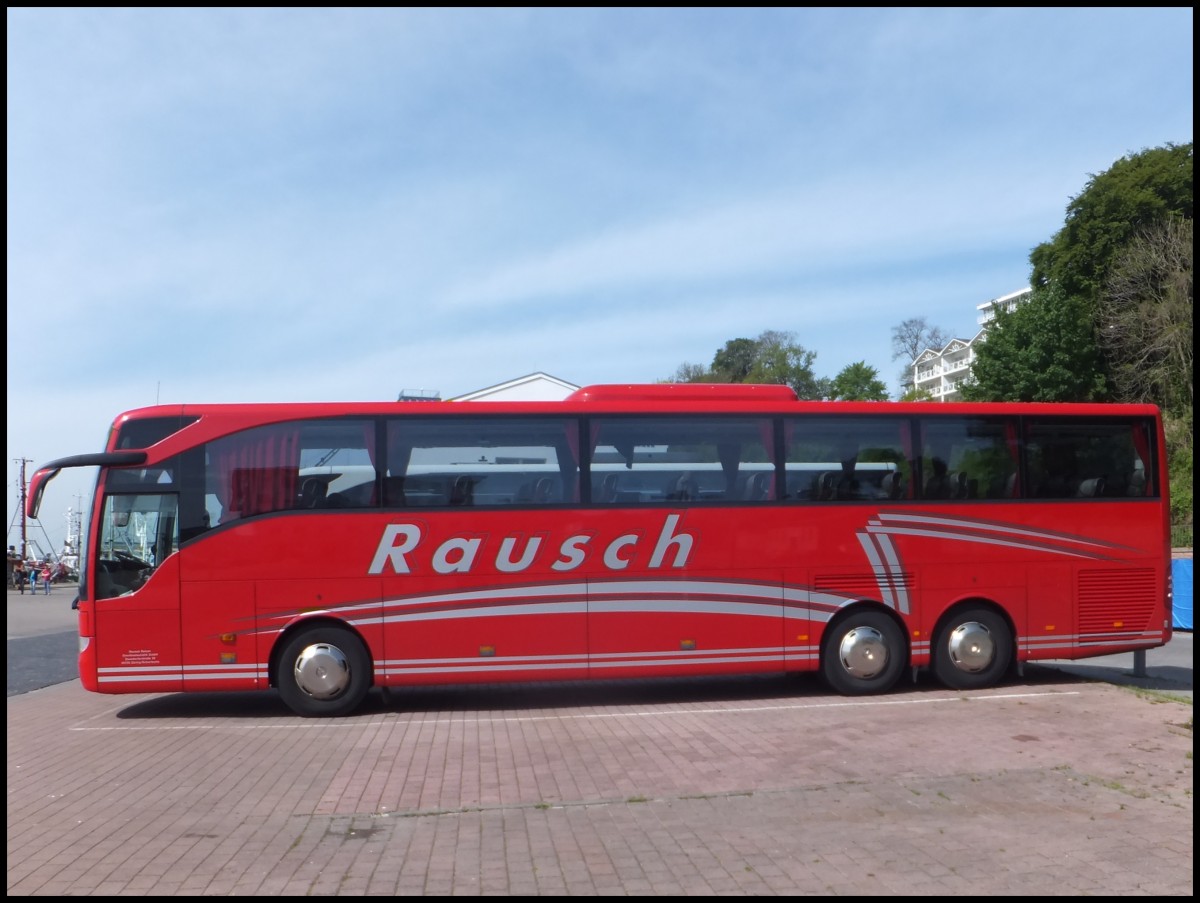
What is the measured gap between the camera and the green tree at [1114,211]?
4369 cm

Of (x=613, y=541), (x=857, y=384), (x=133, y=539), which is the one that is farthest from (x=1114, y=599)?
(x=857, y=384)

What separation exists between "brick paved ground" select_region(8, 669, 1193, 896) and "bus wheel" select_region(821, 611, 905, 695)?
1.21ft

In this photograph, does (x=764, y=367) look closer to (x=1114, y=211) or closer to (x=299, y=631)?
(x=1114, y=211)

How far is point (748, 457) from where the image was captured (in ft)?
36.8

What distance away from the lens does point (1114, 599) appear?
12.0m

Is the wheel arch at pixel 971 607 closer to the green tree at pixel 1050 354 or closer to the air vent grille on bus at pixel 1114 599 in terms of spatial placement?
the air vent grille on bus at pixel 1114 599

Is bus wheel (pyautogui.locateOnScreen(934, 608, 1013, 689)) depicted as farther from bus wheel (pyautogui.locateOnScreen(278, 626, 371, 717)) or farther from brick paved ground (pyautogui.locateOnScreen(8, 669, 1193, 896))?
bus wheel (pyautogui.locateOnScreen(278, 626, 371, 717))

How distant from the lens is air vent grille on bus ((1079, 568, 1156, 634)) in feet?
39.1

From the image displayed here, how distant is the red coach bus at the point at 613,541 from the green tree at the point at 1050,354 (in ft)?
114

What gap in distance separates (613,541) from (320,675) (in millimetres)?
3393

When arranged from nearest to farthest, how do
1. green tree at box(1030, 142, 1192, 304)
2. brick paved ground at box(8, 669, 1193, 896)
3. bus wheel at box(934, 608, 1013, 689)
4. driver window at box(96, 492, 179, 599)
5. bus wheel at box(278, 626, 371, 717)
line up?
brick paved ground at box(8, 669, 1193, 896) < driver window at box(96, 492, 179, 599) < bus wheel at box(278, 626, 371, 717) < bus wheel at box(934, 608, 1013, 689) < green tree at box(1030, 142, 1192, 304)

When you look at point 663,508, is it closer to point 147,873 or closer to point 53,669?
point 147,873

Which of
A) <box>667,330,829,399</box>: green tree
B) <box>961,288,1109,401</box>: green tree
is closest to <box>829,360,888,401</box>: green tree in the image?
<box>667,330,829,399</box>: green tree

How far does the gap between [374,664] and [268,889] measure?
549cm
